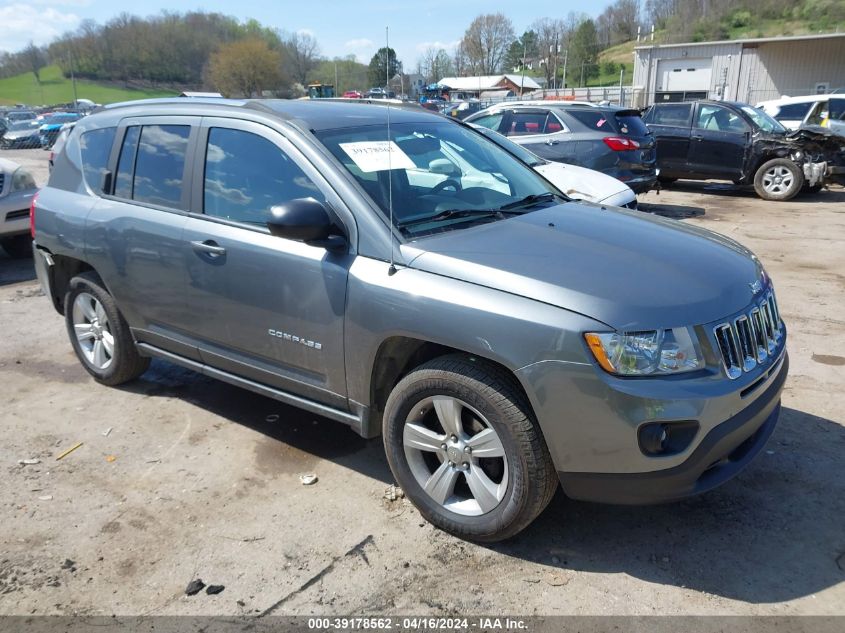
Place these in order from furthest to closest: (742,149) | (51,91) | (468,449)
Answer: (51,91) → (742,149) → (468,449)

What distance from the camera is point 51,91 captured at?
290ft

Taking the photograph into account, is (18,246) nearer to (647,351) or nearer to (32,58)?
(647,351)

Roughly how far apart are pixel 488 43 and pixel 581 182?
6371 cm

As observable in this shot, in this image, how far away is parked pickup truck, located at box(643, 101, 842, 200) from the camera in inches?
492

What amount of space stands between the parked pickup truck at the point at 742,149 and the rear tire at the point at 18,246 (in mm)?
11310

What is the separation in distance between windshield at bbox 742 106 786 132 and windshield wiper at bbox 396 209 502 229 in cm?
1149

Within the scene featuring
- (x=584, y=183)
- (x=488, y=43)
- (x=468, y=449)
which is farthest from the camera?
(x=488, y=43)

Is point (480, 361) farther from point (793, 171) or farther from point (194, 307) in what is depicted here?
point (793, 171)

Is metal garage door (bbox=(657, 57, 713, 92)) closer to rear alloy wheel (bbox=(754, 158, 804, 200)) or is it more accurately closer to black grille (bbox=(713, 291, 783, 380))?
rear alloy wheel (bbox=(754, 158, 804, 200))

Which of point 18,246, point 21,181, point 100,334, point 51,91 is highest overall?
point 51,91

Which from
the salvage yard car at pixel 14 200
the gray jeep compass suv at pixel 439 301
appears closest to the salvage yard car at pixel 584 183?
the gray jeep compass suv at pixel 439 301

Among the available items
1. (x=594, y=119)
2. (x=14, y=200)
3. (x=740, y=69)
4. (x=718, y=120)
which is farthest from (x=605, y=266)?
(x=740, y=69)

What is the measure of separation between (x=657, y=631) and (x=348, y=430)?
7.26 feet

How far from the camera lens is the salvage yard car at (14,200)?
27.0 feet
